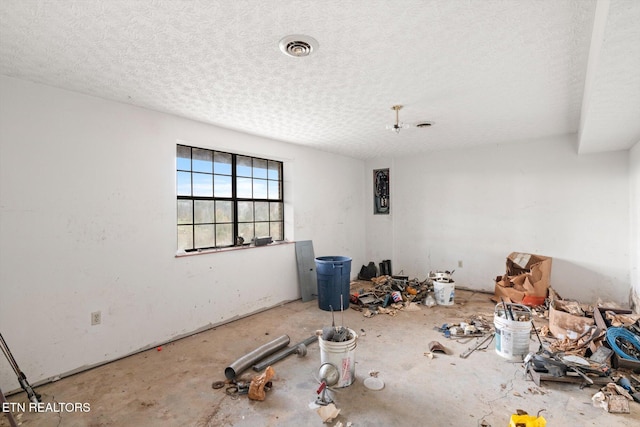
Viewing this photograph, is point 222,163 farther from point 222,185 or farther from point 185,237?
point 185,237

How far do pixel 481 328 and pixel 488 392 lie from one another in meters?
1.35

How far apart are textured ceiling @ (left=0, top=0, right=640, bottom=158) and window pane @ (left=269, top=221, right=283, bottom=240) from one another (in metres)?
1.84

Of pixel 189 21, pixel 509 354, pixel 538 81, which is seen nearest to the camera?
pixel 189 21

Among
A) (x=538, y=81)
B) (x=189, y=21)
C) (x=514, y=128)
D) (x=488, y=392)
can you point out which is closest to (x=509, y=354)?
(x=488, y=392)

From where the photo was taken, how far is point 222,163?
13.9ft

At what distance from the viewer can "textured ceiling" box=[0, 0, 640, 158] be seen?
1688 mm

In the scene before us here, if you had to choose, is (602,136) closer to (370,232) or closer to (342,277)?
(342,277)

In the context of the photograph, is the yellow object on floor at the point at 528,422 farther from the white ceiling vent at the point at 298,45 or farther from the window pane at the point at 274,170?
the window pane at the point at 274,170

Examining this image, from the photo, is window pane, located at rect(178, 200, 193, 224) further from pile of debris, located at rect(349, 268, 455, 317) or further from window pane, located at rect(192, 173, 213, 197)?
pile of debris, located at rect(349, 268, 455, 317)

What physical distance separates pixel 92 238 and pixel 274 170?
106 inches

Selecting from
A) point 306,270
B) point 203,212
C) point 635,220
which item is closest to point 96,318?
point 203,212

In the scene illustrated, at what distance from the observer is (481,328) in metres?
3.66

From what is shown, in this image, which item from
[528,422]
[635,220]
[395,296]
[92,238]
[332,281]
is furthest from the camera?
[395,296]

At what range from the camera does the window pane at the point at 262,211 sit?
472 centimetres
